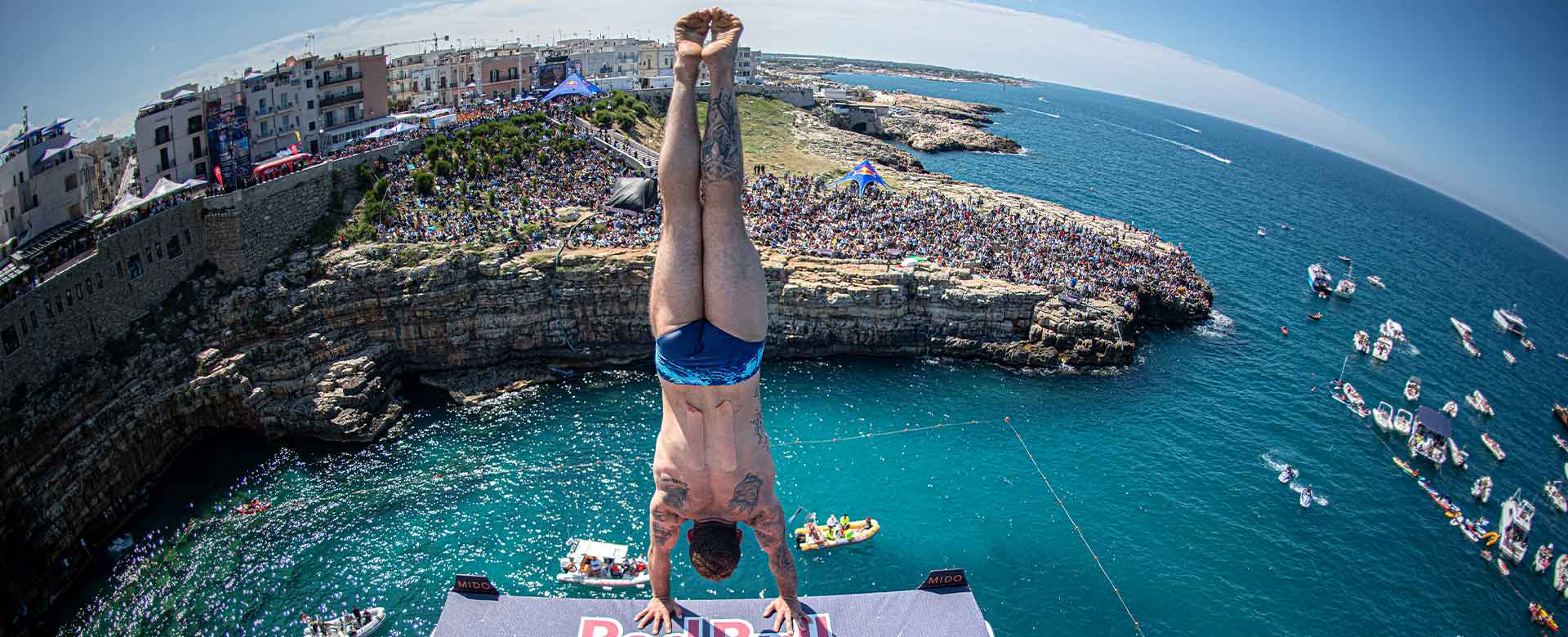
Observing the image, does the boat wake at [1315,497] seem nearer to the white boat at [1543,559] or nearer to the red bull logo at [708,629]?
the white boat at [1543,559]

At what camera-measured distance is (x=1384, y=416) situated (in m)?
51.7

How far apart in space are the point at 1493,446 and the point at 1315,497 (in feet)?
66.5

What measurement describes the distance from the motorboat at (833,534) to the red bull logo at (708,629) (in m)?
12.1

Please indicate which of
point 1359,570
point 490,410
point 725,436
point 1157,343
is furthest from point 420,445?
point 1157,343

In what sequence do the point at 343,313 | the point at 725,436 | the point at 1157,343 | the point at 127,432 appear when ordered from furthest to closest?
the point at 1157,343 < the point at 343,313 < the point at 127,432 < the point at 725,436

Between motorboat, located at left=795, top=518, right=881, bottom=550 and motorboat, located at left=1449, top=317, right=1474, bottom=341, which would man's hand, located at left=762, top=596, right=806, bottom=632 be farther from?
motorboat, located at left=1449, top=317, right=1474, bottom=341

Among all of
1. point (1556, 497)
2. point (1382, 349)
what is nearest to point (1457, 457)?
point (1556, 497)

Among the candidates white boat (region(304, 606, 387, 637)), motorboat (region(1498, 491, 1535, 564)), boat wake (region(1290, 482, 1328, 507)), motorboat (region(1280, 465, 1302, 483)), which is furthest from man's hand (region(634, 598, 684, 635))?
motorboat (region(1498, 491, 1535, 564))

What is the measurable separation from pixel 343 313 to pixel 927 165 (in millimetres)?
96960

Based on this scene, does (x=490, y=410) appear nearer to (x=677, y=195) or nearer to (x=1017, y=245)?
(x=677, y=195)

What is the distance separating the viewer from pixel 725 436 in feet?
53.6

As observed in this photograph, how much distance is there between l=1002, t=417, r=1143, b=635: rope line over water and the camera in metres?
31.6

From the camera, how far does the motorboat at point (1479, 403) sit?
56.8 m

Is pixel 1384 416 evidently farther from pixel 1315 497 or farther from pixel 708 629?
pixel 708 629
